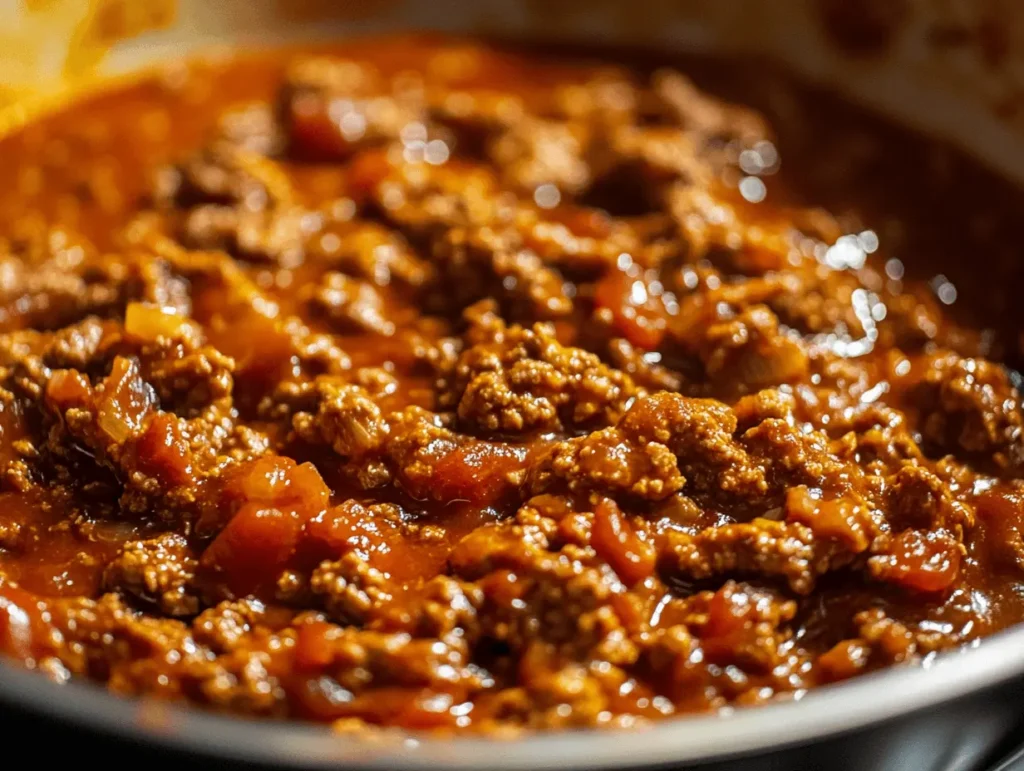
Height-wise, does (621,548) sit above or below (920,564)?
above

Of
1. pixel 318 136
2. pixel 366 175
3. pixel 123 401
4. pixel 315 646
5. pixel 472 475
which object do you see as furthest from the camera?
pixel 318 136

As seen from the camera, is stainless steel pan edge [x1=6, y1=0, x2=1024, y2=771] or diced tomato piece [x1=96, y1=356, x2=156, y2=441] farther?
diced tomato piece [x1=96, y1=356, x2=156, y2=441]

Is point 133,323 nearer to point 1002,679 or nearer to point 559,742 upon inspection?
point 559,742

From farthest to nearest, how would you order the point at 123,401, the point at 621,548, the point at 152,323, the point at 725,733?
1. the point at 152,323
2. the point at 123,401
3. the point at 621,548
4. the point at 725,733

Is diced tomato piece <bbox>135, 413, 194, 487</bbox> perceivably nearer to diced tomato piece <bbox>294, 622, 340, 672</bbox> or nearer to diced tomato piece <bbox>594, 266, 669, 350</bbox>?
diced tomato piece <bbox>294, 622, 340, 672</bbox>

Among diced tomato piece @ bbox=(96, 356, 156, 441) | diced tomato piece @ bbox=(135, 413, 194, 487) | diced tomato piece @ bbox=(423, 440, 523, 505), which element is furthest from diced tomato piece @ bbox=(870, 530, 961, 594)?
diced tomato piece @ bbox=(96, 356, 156, 441)

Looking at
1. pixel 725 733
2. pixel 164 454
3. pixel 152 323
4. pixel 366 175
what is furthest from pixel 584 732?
pixel 366 175

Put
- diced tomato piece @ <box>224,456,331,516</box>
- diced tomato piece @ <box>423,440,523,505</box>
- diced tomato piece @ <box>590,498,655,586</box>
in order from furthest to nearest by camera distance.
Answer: diced tomato piece @ <box>423,440,523,505</box> < diced tomato piece @ <box>224,456,331,516</box> < diced tomato piece @ <box>590,498,655,586</box>

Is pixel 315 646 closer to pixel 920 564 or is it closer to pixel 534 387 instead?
pixel 534 387

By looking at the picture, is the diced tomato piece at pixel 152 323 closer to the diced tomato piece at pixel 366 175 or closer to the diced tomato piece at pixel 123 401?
the diced tomato piece at pixel 123 401

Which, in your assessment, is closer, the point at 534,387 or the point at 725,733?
the point at 725,733
